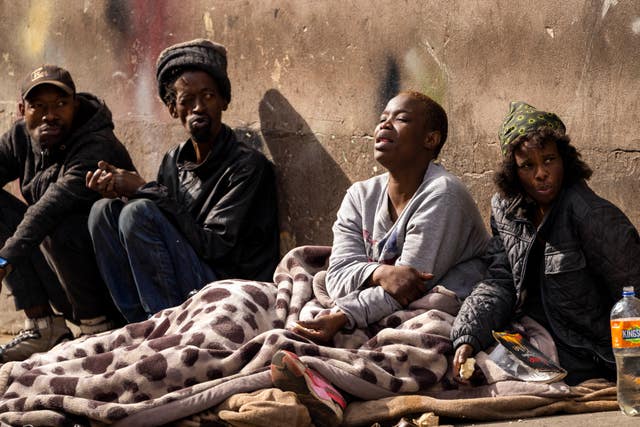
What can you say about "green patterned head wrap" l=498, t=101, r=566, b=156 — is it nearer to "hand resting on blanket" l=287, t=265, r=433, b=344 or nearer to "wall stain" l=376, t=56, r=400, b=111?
"hand resting on blanket" l=287, t=265, r=433, b=344

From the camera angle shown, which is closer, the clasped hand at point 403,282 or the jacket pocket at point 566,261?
the jacket pocket at point 566,261

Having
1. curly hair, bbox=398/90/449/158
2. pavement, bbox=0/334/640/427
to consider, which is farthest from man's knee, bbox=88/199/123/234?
pavement, bbox=0/334/640/427

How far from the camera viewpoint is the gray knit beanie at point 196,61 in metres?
6.28

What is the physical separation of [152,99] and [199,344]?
100 inches

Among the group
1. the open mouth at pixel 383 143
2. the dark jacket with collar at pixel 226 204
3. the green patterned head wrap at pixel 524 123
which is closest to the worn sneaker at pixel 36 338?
the dark jacket with collar at pixel 226 204

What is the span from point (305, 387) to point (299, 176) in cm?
222

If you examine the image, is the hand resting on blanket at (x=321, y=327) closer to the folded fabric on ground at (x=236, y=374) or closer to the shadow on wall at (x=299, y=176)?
the folded fabric on ground at (x=236, y=374)

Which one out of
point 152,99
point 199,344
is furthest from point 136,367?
point 152,99

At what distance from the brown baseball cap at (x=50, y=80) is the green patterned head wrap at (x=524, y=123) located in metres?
2.68

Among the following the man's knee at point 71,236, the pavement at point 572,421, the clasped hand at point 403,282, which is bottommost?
the pavement at point 572,421

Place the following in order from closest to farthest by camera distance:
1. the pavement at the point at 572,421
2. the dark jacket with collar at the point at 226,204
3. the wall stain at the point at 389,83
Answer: the pavement at the point at 572,421, the wall stain at the point at 389,83, the dark jacket with collar at the point at 226,204

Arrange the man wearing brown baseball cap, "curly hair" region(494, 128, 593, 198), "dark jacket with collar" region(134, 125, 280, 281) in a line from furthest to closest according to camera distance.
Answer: the man wearing brown baseball cap < "dark jacket with collar" region(134, 125, 280, 281) < "curly hair" region(494, 128, 593, 198)

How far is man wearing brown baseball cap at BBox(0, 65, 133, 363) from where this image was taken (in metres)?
6.28

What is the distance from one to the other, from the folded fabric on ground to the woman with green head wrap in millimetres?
123
